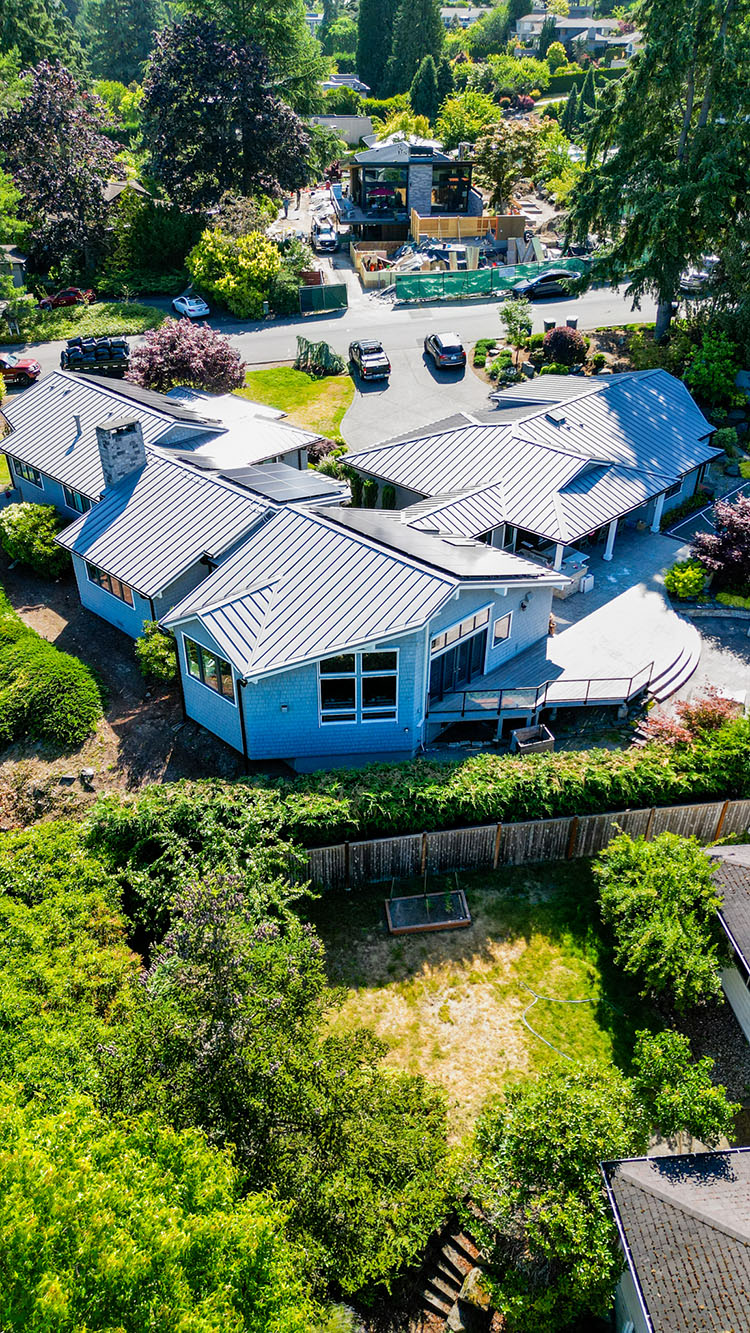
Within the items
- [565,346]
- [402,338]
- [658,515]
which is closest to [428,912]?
[658,515]

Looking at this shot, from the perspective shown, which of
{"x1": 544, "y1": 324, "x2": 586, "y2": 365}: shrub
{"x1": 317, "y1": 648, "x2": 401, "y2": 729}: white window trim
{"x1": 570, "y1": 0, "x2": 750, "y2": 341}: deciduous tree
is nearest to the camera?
{"x1": 317, "y1": 648, "x2": 401, "y2": 729}: white window trim

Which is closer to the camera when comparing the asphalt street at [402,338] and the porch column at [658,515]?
the porch column at [658,515]

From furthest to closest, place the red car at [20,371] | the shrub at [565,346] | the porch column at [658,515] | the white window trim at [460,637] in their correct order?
the shrub at [565,346] → the red car at [20,371] → the porch column at [658,515] → the white window trim at [460,637]

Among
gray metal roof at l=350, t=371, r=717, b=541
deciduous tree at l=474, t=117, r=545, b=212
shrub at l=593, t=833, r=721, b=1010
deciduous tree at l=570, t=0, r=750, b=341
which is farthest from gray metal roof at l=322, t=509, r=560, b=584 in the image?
deciduous tree at l=474, t=117, r=545, b=212

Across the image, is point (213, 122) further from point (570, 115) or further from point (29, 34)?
point (570, 115)

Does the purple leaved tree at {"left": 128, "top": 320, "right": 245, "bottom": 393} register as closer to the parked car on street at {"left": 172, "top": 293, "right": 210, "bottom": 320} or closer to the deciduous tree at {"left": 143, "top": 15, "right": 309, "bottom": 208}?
the parked car on street at {"left": 172, "top": 293, "right": 210, "bottom": 320}

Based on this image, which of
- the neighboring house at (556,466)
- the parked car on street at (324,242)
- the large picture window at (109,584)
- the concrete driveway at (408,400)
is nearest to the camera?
the large picture window at (109,584)

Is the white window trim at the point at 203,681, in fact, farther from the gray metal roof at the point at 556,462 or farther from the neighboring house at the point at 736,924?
the neighboring house at the point at 736,924

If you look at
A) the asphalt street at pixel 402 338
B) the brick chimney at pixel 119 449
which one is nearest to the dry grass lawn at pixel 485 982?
the brick chimney at pixel 119 449
